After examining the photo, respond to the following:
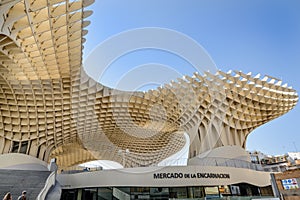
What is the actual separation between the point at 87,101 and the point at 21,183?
15203 millimetres

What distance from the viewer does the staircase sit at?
12455mm

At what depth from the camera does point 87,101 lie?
28125 millimetres

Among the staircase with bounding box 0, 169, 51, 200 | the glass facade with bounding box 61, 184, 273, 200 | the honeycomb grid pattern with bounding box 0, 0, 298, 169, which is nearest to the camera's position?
the staircase with bounding box 0, 169, 51, 200

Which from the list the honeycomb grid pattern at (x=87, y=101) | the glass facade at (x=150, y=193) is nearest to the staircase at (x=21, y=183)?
the glass facade at (x=150, y=193)

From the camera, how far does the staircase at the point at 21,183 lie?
40.9ft

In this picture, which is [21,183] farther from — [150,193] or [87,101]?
[87,101]

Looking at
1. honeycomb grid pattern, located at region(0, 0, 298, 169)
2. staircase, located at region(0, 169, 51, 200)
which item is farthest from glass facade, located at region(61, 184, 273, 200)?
honeycomb grid pattern, located at region(0, 0, 298, 169)

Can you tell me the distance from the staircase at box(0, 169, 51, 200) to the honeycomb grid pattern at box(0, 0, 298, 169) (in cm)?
928

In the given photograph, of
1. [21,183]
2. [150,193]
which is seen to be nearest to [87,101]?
[21,183]

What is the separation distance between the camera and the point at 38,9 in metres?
12.2

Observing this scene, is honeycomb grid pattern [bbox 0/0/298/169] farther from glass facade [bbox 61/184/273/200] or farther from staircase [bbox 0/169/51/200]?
glass facade [bbox 61/184/273/200]

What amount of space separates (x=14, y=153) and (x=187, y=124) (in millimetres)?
25395

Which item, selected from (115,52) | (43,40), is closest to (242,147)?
(115,52)

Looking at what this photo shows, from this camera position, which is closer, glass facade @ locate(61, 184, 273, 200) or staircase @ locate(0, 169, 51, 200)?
staircase @ locate(0, 169, 51, 200)
